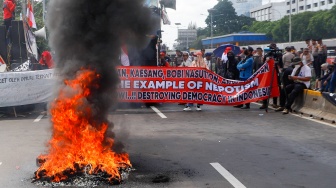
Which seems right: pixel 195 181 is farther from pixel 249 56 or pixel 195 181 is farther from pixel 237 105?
pixel 249 56

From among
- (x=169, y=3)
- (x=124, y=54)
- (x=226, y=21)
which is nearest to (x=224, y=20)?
(x=226, y=21)

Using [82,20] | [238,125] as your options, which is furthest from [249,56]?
[82,20]

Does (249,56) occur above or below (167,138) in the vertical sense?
above

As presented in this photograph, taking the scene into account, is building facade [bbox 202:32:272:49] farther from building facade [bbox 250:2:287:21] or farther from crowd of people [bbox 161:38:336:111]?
building facade [bbox 250:2:287:21]

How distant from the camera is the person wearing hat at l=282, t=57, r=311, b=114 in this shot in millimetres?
12844

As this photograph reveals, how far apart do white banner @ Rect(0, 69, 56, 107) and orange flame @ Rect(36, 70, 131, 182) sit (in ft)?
21.3

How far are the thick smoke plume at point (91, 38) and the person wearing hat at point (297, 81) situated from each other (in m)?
7.14

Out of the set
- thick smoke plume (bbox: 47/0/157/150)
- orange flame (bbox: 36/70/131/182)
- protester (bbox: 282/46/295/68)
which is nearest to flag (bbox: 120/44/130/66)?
thick smoke plume (bbox: 47/0/157/150)

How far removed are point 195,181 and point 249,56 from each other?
9.28 m

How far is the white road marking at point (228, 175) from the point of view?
5977 mm

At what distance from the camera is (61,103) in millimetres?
6738

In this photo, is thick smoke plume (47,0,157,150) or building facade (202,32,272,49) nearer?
thick smoke plume (47,0,157,150)

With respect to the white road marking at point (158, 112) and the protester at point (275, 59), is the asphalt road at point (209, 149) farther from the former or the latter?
the protester at point (275, 59)

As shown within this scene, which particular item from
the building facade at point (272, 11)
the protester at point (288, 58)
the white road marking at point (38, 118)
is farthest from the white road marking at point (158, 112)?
the building facade at point (272, 11)
